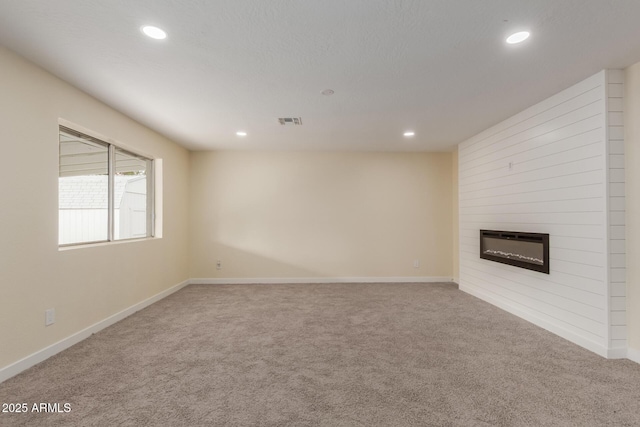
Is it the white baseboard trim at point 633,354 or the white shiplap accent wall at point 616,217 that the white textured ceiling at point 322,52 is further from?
the white baseboard trim at point 633,354

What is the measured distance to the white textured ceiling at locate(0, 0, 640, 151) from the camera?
183 centimetres

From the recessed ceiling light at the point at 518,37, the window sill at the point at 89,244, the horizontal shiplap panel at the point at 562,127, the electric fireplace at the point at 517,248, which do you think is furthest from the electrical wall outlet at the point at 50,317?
Answer: the horizontal shiplap panel at the point at 562,127

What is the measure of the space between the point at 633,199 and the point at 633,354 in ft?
4.21

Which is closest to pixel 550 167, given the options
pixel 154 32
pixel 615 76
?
pixel 615 76

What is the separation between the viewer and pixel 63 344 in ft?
8.87

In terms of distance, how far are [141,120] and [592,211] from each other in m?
5.01

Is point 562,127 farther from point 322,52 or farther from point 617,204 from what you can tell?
point 322,52

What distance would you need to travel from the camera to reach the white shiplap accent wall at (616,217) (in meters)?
2.57

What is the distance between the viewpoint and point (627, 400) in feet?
6.38

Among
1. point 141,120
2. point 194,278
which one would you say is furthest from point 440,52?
point 194,278

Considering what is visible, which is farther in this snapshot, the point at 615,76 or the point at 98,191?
the point at 98,191

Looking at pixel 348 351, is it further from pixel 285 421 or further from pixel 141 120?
pixel 141 120

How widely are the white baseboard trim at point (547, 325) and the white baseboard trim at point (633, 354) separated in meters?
0.17

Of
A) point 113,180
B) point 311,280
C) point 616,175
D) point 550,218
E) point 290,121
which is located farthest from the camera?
point 311,280
